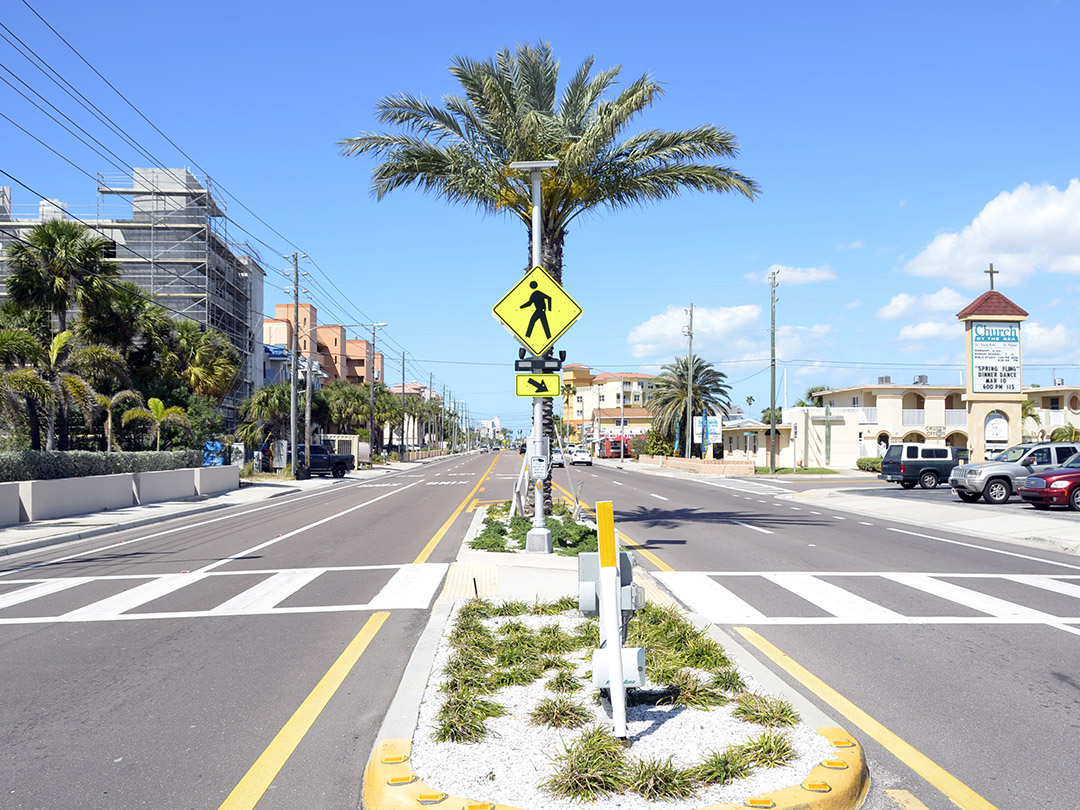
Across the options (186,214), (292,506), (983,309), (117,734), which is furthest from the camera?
(186,214)

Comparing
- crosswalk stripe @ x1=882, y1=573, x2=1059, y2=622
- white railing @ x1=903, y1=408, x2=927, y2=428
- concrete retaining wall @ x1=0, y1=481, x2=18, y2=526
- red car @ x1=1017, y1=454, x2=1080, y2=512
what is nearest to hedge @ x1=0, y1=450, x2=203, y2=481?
concrete retaining wall @ x1=0, y1=481, x2=18, y2=526

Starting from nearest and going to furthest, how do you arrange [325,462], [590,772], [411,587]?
1. [590,772]
2. [411,587]
3. [325,462]

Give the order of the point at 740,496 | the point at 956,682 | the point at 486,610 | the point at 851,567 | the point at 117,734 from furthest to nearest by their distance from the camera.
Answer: the point at 740,496 < the point at 851,567 < the point at 486,610 < the point at 956,682 < the point at 117,734

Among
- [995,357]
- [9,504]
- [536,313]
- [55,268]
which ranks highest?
[55,268]

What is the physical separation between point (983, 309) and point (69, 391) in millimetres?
32945

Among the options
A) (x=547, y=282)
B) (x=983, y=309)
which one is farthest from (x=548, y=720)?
(x=983, y=309)

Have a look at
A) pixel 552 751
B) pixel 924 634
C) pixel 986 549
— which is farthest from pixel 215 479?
pixel 552 751

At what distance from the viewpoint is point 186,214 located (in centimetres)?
6284

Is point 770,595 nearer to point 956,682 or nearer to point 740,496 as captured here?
point 956,682

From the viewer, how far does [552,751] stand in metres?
4.77

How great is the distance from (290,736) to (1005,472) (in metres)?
25.5

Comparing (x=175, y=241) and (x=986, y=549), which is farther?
(x=175, y=241)

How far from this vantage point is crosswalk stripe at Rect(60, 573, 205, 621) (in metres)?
9.41

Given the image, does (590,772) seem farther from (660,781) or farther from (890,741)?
(890,741)
